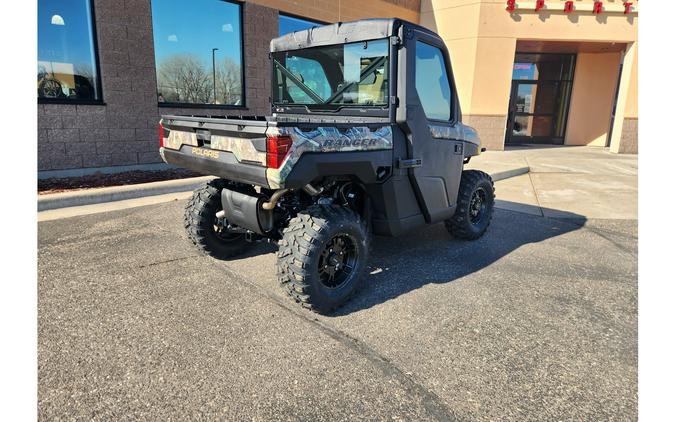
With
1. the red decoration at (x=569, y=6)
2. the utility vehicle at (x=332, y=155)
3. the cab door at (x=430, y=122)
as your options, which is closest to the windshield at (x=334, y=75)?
the utility vehicle at (x=332, y=155)

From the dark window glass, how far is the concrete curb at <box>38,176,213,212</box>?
15682 millimetres

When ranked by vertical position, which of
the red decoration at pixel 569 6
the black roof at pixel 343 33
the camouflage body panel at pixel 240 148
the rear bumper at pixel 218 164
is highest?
the red decoration at pixel 569 6

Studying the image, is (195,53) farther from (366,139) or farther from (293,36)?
(366,139)

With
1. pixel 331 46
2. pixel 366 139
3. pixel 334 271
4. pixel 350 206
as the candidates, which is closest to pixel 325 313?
pixel 334 271

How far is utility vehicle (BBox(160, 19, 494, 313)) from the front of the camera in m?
2.93

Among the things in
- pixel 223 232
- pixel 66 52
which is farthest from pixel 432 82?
pixel 66 52

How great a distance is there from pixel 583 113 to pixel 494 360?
18129 millimetres

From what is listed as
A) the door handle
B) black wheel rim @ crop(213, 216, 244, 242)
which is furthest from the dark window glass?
black wheel rim @ crop(213, 216, 244, 242)

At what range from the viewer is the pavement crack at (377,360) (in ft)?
7.15

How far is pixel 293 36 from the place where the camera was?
13.4 feet

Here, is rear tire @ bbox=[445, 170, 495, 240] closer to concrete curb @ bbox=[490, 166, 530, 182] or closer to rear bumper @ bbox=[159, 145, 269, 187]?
rear bumper @ bbox=[159, 145, 269, 187]

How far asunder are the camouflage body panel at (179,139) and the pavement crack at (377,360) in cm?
135

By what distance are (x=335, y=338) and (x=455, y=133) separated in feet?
8.62

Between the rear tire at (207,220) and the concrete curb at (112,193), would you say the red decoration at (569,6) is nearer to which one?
the concrete curb at (112,193)
